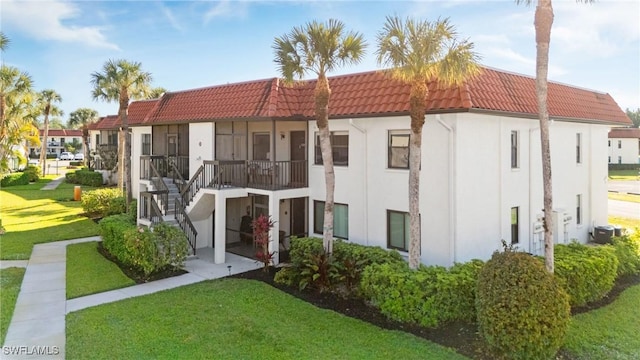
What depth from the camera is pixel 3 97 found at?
25031 mm

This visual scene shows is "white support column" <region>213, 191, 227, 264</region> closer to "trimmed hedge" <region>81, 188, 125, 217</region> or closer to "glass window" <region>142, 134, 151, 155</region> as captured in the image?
"glass window" <region>142, 134, 151, 155</region>

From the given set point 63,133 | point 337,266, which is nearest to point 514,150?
point 337,266

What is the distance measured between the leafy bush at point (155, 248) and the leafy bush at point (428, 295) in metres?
7.18

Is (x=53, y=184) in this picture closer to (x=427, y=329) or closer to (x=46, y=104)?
(x=46, y=104)

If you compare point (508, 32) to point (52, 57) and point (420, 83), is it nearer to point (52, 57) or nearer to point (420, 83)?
point (420, 83)

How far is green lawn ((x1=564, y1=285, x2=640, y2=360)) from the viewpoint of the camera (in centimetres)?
857

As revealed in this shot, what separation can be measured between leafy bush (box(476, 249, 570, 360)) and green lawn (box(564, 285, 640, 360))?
1.05 metres

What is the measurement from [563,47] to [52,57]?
60.7 feet

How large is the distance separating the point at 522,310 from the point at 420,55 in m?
6.07

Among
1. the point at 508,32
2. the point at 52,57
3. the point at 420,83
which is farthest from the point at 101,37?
the point at 508,32

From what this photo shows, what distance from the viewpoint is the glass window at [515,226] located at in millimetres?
14086

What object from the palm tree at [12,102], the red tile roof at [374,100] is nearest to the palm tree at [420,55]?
the red tile roof at [374,100]

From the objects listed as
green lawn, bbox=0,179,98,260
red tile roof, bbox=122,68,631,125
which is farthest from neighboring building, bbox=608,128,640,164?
green lawn, bbox=0,179,98,260

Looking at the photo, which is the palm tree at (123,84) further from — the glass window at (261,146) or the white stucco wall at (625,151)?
the white stucco wall at (625,151)
